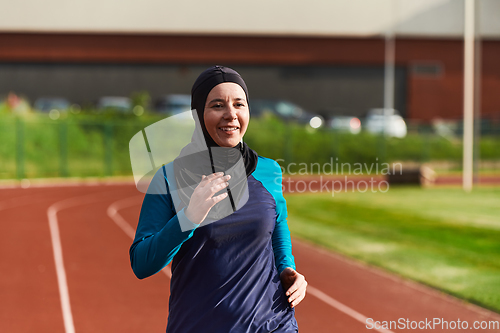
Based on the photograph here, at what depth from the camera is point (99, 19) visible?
110ft

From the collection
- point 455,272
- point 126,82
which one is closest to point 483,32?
point 126,82

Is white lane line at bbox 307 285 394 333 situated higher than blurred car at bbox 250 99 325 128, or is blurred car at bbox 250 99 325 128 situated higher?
blurred car at bbox 250 99 325 128

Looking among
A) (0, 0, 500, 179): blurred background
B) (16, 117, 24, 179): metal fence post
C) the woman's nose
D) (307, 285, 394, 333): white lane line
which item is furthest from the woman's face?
(0, 0, 500, 179): blurred background

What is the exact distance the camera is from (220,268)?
2.19m

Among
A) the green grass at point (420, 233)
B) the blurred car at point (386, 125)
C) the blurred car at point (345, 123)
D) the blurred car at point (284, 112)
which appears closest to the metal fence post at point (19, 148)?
the blurred car at point (284, 112)

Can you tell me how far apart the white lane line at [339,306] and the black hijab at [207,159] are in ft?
14.0

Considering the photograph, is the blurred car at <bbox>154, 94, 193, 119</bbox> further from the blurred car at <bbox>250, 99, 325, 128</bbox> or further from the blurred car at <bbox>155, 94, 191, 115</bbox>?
the blurred car at <bbox>250, 99, 325, 128</bbox>

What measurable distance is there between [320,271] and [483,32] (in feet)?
101

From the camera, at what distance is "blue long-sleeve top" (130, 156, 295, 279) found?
6.53 feet

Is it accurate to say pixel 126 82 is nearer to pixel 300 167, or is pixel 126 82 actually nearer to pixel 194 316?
pixel 300 167

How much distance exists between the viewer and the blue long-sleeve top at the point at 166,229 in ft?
6.53

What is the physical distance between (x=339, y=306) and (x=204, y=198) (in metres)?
5.14

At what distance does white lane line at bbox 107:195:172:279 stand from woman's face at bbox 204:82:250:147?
6.44 m

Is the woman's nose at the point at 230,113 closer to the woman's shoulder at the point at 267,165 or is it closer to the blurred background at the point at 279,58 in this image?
the woman's shoulder at the point at 267,165
